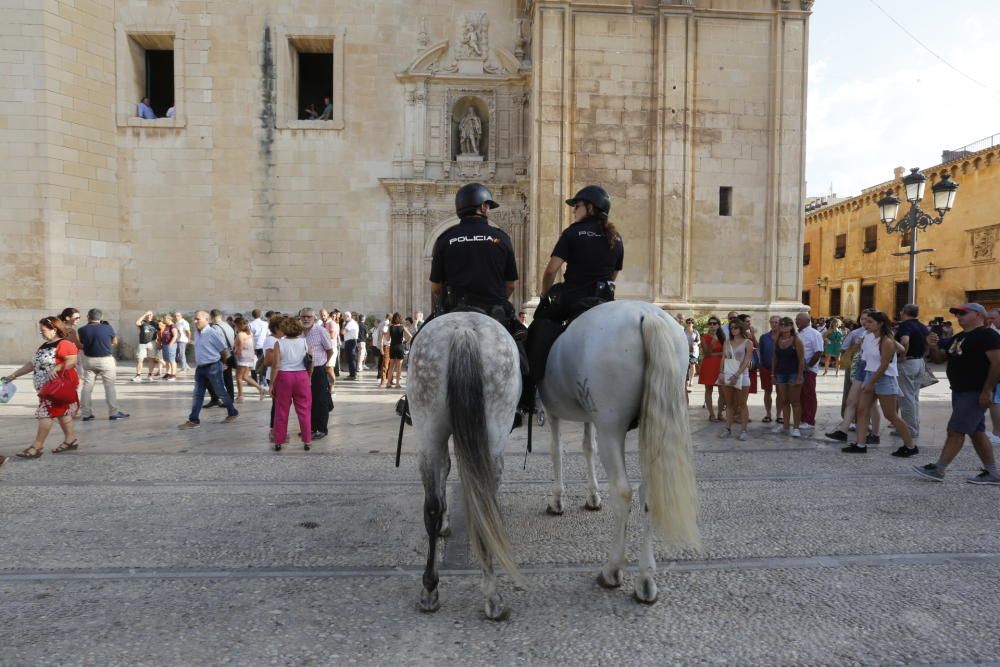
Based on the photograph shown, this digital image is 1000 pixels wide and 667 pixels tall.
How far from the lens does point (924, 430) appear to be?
371 inches

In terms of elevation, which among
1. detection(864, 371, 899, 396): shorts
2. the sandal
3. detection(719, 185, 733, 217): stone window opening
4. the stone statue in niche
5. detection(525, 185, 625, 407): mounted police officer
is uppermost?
the stone statue in niche

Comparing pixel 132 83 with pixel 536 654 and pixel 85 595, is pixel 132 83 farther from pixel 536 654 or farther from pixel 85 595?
pixel 536 654

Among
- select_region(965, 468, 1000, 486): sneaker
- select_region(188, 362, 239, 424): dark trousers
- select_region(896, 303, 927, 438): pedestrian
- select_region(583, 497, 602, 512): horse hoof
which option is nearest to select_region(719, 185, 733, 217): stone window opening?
select_region(896, 303, 927, 438): pedestrian

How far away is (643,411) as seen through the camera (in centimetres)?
374

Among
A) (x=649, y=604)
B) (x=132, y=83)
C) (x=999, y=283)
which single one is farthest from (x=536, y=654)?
(x=999, y=283)

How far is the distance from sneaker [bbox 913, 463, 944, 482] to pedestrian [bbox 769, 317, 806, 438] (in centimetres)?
237

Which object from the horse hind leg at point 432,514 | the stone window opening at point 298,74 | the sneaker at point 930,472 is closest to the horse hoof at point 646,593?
the horse hind leg at point 432,514

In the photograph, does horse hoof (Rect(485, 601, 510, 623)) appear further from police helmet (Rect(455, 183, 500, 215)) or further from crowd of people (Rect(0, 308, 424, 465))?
crowd of people (Rect(0, 308, 424, 465))

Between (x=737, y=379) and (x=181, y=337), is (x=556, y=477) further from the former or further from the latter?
(x=181, y=337)

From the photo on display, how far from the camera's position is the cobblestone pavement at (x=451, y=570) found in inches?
124

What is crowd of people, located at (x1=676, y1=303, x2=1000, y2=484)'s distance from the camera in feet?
20.5

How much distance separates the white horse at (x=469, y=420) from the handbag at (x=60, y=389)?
574 centimetres

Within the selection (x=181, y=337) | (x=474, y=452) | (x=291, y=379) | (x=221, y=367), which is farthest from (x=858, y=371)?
(x=181, y=337)

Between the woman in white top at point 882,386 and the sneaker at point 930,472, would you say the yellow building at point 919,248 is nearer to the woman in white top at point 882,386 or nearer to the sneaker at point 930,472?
the woman in white top at point 882,386
